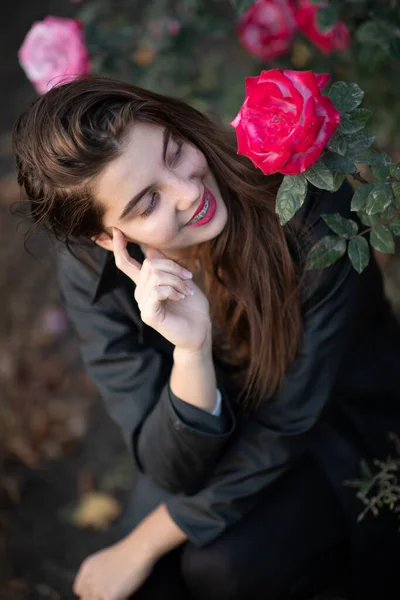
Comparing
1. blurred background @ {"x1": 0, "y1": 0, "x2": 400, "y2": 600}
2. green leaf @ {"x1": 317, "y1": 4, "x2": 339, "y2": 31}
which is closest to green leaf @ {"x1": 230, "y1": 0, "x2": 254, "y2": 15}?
blurred background @ {"x1": 0, "y1": 0, "x2": 400, "y2": 600}

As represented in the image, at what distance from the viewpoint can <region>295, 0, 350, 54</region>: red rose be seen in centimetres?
187

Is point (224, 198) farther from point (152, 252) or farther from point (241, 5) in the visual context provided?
point (241, 5)

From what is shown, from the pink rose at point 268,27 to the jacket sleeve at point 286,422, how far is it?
70 cm

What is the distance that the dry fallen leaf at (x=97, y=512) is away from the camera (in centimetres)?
225

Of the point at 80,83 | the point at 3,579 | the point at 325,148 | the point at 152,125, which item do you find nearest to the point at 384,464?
the point at 325,148

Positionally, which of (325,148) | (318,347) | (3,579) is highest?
(325,148)

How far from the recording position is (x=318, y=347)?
4.99 ft

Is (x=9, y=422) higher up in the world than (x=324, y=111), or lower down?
lower down

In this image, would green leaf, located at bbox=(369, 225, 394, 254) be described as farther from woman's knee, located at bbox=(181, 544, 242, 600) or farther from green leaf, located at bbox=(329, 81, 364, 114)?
woman's knee, located at bbox=(181, 544, 242, 600)

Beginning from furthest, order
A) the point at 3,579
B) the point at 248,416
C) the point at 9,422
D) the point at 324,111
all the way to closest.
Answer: the point at 9,422
the point at 3,579
the point at 248,416
the point at 324,111

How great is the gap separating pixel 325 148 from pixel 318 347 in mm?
469

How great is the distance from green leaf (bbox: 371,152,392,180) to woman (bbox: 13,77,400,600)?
238mm

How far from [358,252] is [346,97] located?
0.27 m

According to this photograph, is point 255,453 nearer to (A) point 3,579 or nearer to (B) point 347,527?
(B) point 347,527
